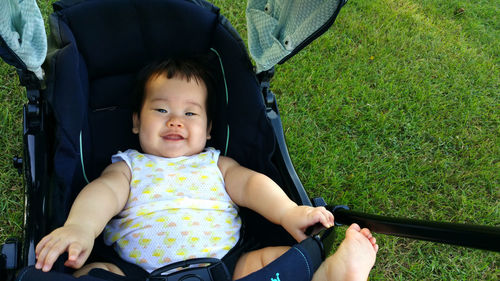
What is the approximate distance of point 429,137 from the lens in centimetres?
248

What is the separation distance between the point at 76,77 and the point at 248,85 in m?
0.61

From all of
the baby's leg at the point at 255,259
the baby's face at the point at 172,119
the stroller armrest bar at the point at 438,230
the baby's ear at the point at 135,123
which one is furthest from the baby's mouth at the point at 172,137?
the stroller armrest bar at the point at 438,230

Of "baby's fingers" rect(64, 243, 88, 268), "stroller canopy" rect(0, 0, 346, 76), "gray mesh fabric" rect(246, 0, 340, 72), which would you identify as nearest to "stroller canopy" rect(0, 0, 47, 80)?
"stroller canopy" rect(0, 0, 346, 76)

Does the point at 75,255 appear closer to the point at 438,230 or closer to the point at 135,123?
the point at 135,123

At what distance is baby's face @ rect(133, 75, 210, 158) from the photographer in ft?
5.42

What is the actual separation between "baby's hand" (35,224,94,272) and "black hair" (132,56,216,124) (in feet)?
2.13

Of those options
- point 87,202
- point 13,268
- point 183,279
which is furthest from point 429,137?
point 13,268

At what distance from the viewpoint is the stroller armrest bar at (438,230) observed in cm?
84

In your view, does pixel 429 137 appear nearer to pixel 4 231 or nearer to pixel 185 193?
pixel 185 193

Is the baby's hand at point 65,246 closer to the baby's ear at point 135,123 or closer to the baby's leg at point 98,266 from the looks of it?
the baby's leg at point 98,266

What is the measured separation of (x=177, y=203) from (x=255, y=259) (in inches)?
13.0

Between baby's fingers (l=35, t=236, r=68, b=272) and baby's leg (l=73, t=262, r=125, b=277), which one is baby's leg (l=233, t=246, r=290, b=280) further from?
baby's fingers (l=35, t=236, r=68, b=272)

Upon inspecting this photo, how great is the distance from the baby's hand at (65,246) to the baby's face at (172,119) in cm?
49

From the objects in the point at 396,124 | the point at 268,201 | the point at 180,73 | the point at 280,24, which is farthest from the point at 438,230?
the point at 396,124
